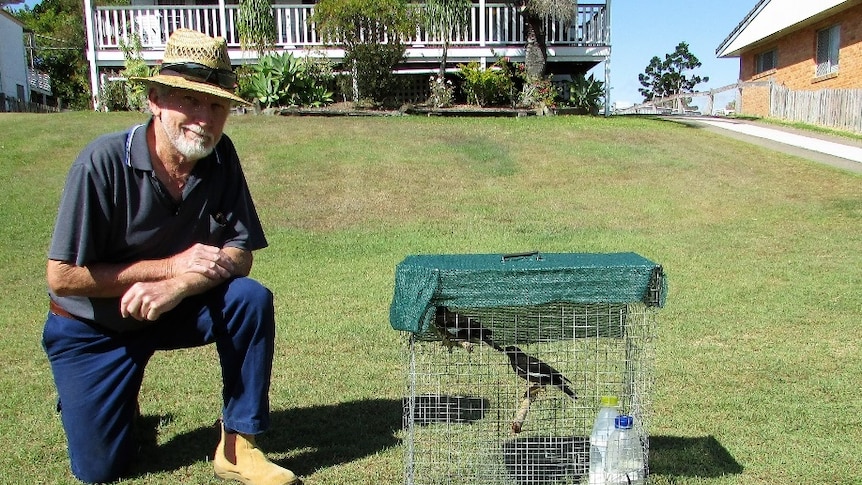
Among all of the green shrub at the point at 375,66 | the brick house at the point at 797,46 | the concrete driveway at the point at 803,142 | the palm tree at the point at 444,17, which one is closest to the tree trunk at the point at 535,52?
the palm tree at the point at 444,17

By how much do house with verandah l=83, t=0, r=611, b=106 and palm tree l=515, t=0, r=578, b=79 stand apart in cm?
54

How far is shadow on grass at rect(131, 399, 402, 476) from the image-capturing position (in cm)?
329

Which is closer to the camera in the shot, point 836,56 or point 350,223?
point 350,223

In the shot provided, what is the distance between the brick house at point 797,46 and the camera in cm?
2181

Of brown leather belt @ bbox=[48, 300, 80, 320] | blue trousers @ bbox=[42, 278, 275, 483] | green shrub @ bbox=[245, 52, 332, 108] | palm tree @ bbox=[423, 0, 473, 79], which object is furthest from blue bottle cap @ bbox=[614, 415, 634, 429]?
palm tree @ bbox=[423, 0, 473, 79]

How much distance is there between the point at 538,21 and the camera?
64.0 ft

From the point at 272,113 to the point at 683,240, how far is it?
425 inches

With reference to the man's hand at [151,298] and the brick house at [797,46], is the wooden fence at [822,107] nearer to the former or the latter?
the brick house at [797,46]

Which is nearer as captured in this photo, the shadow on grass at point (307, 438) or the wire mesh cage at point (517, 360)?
the wire mesh cage at point (517, 360)

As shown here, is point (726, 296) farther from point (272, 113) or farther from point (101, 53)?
point (101, 53)

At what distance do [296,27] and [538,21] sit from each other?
633 centimetres

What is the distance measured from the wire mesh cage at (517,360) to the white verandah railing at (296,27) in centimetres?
1754

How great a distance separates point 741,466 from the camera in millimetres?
3184

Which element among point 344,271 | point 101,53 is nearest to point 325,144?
point 344,271
